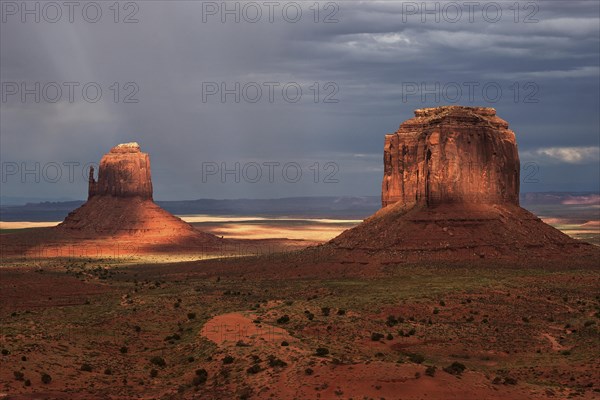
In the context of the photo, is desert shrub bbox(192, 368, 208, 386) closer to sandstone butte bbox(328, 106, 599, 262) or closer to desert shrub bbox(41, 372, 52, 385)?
A: desert shrub bbox(41, 372, 52, 385)

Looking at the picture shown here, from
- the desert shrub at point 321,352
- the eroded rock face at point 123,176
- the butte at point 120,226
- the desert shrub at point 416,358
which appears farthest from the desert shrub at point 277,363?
the eroded rock face at point 123,176

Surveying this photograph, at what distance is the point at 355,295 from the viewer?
72.5 meters

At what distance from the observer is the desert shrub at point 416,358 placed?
158 ft

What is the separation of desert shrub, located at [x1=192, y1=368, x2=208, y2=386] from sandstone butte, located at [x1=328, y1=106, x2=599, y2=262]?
4430cm

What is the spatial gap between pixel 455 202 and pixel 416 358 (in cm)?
4619

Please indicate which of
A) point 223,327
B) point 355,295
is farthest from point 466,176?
point 223,327

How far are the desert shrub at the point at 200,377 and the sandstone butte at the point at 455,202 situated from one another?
4430 cm

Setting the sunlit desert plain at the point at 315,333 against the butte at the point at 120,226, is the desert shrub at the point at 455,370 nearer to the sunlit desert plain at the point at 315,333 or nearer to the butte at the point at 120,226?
the sunlit desert plain at the point at 315,333

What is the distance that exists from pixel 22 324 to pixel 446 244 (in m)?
43.6

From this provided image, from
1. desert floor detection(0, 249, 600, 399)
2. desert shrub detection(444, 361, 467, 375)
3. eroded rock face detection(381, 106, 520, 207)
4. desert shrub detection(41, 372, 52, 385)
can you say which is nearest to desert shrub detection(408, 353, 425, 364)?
desert floor detection(0, 249, 600, 399)

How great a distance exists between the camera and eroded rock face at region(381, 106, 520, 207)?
92.8 m

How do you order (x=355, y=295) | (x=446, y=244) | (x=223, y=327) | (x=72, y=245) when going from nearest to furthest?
1. (x=223, y=327)
2. (x=355, y=295)
3. (x=446, y=244)
4. (x=72, y=245)

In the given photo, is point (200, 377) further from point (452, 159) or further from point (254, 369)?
point (452, 159)

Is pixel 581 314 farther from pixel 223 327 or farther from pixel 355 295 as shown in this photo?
pixel 223 327
